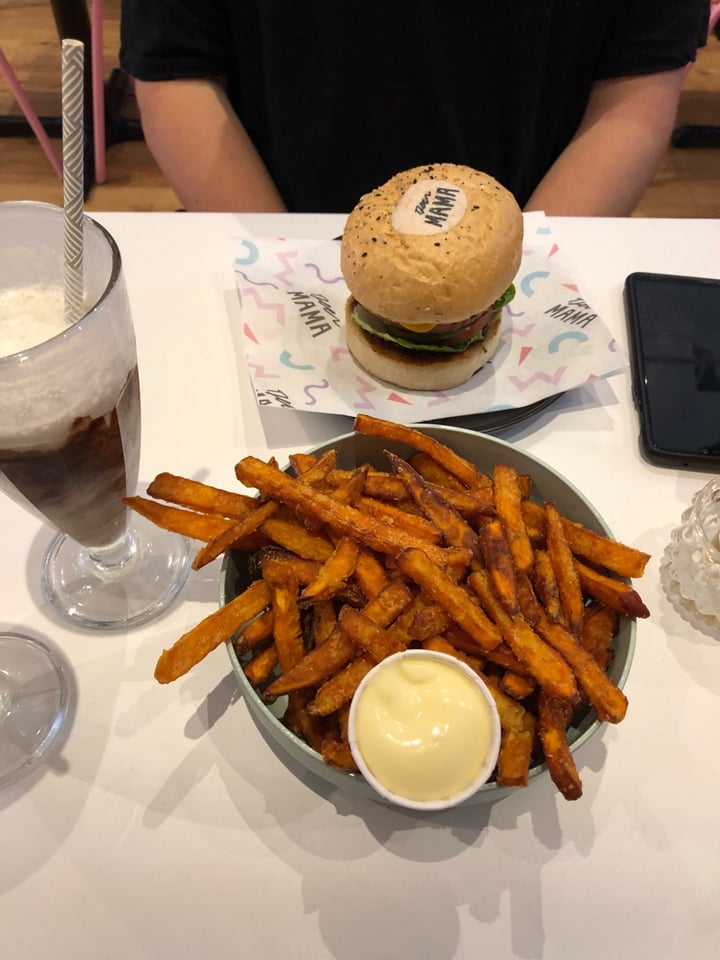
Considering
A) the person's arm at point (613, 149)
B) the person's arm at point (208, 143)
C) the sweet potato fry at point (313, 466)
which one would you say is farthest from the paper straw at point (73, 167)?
the person's arm at point (613, 149)

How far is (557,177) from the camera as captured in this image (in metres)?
1.89

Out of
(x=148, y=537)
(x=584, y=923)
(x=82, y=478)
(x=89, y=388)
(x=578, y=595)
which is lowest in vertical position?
(x=584, y=923)

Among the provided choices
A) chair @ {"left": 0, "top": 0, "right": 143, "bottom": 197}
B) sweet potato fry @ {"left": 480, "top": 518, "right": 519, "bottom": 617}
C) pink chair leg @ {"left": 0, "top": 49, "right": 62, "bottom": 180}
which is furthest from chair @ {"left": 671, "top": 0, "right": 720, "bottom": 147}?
sweet potato fry @ {"left": 480, "top": 518, "right": 519, "bottom": 617}

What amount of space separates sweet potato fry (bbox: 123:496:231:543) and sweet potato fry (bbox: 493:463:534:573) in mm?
371

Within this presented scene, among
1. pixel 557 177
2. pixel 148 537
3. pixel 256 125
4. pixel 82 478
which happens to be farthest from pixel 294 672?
pixel 256 125

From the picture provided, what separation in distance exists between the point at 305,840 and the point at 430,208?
114cm

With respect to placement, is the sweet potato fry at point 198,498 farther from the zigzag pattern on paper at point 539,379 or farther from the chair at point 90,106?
the chair at point 90,106

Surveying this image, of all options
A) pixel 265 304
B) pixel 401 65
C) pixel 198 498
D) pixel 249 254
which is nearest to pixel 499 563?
pixel 198 498

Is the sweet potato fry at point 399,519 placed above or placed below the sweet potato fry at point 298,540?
above

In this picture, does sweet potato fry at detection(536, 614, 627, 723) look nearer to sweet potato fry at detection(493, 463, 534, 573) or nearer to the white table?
sweet potato fry at detection(493, 463, 534, 573)

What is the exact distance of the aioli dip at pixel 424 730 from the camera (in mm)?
733

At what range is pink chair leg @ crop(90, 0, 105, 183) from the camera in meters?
3.33

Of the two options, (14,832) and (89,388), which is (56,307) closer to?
(89,388)

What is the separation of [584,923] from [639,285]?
1.25 metres
